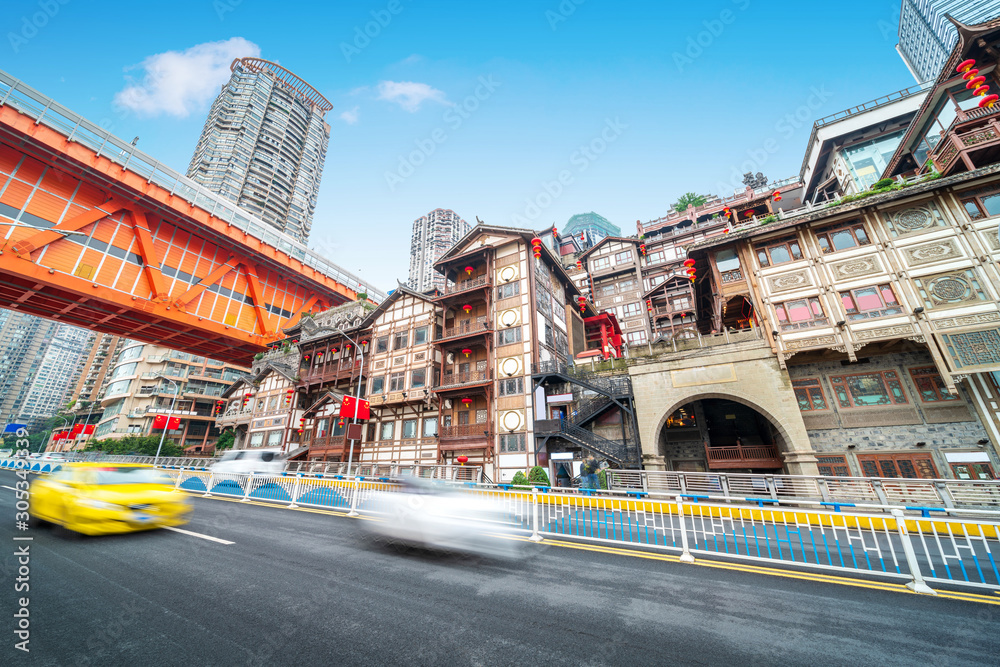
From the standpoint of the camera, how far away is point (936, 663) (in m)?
3.58

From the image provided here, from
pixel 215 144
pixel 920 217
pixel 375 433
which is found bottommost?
pixel 375 433

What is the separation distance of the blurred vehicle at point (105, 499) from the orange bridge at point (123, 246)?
39.0 feet

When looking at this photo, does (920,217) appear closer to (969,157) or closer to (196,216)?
(969,157)

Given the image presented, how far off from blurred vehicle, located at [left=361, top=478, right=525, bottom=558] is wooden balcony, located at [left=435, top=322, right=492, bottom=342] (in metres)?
18.3

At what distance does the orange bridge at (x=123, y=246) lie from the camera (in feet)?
49.3

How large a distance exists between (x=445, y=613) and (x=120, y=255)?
23895mm

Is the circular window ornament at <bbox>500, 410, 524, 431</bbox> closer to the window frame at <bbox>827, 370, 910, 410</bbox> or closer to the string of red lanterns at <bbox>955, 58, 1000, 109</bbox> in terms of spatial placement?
the window frame at <bbox>827, 370, 910, 410</bbox>

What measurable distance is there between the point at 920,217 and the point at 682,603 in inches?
997

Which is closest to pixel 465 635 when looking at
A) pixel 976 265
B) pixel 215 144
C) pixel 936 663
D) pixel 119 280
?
pixel 936 663

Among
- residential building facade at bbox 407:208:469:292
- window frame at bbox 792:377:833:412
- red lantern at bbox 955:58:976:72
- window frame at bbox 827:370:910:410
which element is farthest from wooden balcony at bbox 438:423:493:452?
residential building facade at bbox 407:208:469:292

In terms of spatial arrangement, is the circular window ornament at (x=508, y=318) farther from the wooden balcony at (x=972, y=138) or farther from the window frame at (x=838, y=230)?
the wooden balcony at (x=972, y=138)

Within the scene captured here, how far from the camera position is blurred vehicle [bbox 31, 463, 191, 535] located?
24.5ft

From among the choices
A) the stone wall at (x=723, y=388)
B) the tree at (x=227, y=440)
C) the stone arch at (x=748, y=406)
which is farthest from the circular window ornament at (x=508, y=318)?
the tree at (x=227, y=440)

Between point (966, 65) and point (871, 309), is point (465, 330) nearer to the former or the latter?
point (871, 309)
